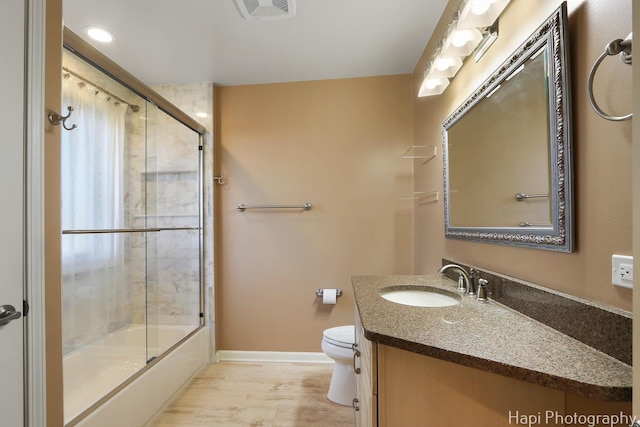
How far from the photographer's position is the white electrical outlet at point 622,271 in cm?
62

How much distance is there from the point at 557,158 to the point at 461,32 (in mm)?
776

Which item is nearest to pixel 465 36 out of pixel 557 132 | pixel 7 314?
pixel 557 132

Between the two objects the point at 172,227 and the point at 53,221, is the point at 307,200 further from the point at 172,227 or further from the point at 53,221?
the point at 53,221

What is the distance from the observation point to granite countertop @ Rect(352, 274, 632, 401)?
556 mm

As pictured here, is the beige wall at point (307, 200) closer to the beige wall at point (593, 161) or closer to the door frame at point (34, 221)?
the beige wall at point (593, 161)

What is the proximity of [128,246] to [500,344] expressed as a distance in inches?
92.8

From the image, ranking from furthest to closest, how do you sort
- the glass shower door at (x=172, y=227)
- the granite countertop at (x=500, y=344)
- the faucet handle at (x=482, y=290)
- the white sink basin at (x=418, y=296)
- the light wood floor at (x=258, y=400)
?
the glass shower door at (x=172, y=227) → the light wood floor at (x=258, y=400) → the white sink basin at (x=418, y=296) → the faucet handle at (x=482, y=290) → the granite countertop at (x=500, y=344)

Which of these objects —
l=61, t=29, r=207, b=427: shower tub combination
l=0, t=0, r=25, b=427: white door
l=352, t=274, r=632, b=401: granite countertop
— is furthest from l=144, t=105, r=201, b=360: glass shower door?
l=352, t=274, r=632, b=401: granite countertop

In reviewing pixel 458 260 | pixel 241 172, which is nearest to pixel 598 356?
pixel 458 260

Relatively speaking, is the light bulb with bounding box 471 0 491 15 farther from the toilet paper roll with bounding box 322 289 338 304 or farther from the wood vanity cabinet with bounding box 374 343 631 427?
the toilet paper roll with bounding box 322 289 338 304

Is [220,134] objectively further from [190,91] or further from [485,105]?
[485,105]

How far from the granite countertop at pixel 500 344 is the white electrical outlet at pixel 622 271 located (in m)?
0.18

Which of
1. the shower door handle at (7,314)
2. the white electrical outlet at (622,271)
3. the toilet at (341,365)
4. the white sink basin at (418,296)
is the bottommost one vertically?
the toilet at (341,365)

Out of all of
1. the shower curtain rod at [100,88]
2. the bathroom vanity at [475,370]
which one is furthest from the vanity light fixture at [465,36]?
the shower curtain rod at [100,88]
